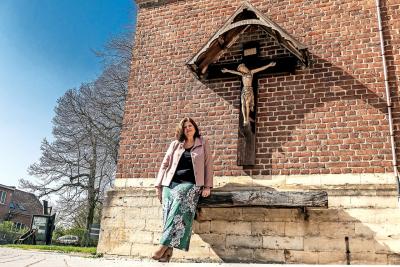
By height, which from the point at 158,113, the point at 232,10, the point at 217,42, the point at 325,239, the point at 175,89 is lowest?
the point at 325,239

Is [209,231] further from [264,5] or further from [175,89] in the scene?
[264,5]

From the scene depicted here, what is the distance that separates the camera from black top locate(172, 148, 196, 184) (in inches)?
189

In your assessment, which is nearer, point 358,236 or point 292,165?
point 358,236

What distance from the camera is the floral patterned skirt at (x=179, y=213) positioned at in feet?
13.9

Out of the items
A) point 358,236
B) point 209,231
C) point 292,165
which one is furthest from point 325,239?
point 209,231

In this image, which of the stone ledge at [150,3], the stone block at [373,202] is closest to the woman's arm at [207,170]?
the stone block at [373,202]

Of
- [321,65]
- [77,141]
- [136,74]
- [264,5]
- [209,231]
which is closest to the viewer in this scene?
[209,231]

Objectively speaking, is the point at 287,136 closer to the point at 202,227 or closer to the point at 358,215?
the point at 358,215

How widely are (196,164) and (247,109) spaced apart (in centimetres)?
141

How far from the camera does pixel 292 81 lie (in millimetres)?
5828

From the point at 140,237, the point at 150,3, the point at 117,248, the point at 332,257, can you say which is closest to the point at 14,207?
the point at 150,3

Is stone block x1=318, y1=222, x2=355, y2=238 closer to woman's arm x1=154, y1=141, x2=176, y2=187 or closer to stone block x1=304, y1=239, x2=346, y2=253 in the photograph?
stone block x1=304, y1=239, x2=346, y2=253

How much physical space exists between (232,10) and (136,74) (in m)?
2.20

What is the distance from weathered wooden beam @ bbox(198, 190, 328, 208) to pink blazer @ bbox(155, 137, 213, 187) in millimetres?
249
